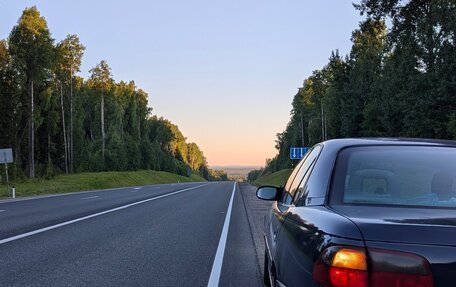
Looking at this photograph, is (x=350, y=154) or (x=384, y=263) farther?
(x=350, y=154)

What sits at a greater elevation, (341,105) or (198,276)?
(341,105)

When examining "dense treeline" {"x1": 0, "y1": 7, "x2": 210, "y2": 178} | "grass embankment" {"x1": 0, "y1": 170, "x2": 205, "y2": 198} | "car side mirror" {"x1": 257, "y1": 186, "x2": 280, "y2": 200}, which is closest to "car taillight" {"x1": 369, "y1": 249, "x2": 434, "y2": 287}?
"car side mirror" {"x1": 257, "y1": 186, "x2": 280, "y2": 200}

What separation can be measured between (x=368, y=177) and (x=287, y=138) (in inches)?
4494

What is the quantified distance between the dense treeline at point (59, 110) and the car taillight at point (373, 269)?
4575 centimetres

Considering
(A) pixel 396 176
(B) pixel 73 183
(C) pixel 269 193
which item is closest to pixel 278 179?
(B) pixel 73 183

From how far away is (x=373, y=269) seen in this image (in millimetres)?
2227

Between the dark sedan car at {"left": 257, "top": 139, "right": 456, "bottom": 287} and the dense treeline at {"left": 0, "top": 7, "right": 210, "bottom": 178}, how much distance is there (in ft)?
147

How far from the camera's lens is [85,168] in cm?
7125

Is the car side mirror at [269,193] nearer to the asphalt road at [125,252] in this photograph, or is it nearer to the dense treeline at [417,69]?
the asphalt road at [125,252]

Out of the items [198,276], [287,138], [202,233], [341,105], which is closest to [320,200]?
[198,276]

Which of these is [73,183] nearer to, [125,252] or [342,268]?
[125,252]

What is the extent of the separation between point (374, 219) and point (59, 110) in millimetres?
68279

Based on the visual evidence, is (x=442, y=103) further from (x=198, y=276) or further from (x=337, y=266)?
(x=337, y=266)

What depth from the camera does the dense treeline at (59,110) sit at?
46969 mm
